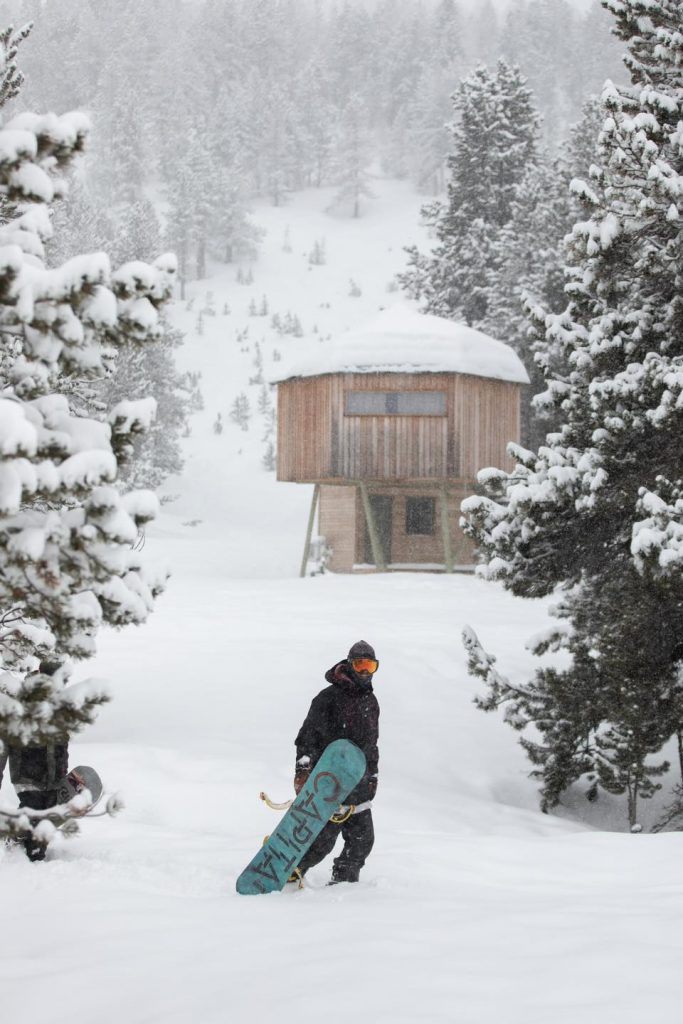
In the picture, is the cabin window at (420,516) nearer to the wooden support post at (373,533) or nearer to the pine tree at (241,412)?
the wooden support post at (373,533)

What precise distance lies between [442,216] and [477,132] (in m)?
3.08

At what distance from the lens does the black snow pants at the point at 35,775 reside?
26.9 feet

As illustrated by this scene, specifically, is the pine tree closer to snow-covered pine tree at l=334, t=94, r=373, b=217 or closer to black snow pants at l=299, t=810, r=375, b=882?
snow-covered pine tree at l=334, t=94, r=373, b=217

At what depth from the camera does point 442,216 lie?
38.8 m

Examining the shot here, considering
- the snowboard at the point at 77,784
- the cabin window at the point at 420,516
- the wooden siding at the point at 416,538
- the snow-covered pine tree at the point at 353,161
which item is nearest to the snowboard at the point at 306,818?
the snowboard at the point at 77,784

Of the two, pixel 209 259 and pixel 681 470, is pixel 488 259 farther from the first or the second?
pixel 209 259

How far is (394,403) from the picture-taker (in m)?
29.6

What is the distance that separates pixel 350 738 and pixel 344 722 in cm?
12

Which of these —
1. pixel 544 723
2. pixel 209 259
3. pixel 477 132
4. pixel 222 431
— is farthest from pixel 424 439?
pixel 209 259

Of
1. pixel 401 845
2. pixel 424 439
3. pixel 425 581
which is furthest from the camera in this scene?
pixel 424 439

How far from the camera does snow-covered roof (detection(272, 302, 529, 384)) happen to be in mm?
29422

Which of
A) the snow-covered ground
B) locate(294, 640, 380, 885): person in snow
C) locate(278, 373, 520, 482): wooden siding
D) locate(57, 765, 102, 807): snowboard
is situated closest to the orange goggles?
locate(294, 640, 380, 885): person in snow

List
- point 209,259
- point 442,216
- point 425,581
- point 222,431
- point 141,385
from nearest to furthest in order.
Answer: point 425,581 < point 141,385 < point 442,216 < point 222,431 < point 209,259

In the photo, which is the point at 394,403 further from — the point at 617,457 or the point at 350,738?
the point at 350,738
